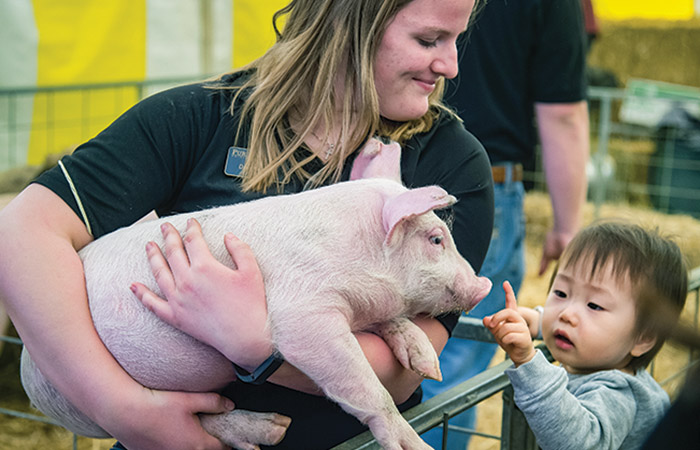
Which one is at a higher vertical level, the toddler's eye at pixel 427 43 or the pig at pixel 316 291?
the toddler's eye at pixel 427 43

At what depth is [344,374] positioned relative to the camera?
1115 mm

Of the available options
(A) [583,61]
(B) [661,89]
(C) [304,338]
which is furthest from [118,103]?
(B) [661,89]

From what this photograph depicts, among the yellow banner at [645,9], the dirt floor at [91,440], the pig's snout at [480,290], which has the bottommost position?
the dirt floor at [91,440]

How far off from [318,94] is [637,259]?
76cm

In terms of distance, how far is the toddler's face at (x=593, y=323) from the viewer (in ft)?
5.40

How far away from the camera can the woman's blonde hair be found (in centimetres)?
138

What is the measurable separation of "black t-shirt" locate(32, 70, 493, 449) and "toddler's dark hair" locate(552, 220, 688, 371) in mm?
386

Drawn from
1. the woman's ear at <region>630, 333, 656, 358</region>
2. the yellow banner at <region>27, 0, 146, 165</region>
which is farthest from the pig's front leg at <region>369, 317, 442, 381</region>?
the yellow banner at <region>27, 0, 146, 165</region>

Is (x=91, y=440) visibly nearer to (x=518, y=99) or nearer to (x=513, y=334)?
(x=518, y=99)

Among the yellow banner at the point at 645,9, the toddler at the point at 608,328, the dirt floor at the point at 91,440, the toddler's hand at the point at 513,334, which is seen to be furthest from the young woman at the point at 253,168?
the yellow banner at the point at 645,9

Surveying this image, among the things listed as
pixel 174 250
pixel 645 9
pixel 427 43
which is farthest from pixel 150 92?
pixel 645 9

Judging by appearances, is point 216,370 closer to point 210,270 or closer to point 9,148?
point 210,270

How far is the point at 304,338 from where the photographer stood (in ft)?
3.69

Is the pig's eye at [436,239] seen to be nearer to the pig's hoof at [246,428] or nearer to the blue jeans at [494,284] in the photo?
the pig's hoof at [246,428]
